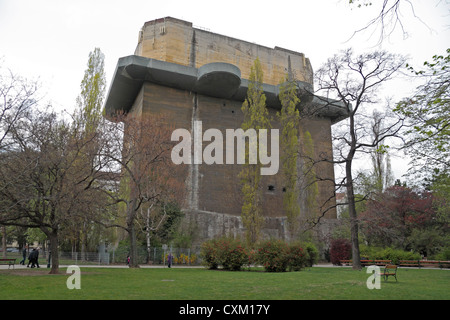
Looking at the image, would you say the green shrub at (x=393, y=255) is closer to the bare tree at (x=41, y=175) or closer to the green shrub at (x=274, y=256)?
the green shrub at (x=274, y=256)

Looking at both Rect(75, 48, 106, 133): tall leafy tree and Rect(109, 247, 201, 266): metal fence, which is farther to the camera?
Rect(75, 48, 106, 133): tall leafy tree

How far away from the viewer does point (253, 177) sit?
1190 inches

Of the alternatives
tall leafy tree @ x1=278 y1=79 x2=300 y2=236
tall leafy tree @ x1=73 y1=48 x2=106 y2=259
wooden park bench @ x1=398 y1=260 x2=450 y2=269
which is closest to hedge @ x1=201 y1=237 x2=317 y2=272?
wooden park bench @ x1=398 y1=260 x2=450 y2=269

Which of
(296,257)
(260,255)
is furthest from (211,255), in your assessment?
(296,257)

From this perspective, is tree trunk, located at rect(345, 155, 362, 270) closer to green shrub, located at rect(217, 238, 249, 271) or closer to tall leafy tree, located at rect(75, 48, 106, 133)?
green shrub, located at rect(217, 238, 249, 271)

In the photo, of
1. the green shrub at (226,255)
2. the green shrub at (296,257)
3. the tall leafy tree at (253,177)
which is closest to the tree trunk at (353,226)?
the green shrub at (296,257)

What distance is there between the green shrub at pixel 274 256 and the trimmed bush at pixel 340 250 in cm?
1115

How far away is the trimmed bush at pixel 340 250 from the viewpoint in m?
28.8

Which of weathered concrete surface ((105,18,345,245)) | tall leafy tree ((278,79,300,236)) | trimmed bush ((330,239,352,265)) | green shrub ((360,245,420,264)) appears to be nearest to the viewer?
green shrub ((360,245,420,264))

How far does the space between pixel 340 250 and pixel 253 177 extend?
9529 millimetres

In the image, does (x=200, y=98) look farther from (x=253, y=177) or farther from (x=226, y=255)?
(x=226, y=255)

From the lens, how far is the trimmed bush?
28.8 meters

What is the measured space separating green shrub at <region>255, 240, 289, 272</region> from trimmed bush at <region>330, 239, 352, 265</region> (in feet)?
36.6

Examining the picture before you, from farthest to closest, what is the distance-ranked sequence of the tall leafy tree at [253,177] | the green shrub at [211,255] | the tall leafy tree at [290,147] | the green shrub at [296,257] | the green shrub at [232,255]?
the tall leafy tree at [290,147], the tall leafy tree at [253,177], the green shrub at [211,255], the green shrub at [232,255], the green shrub at [296,257]
